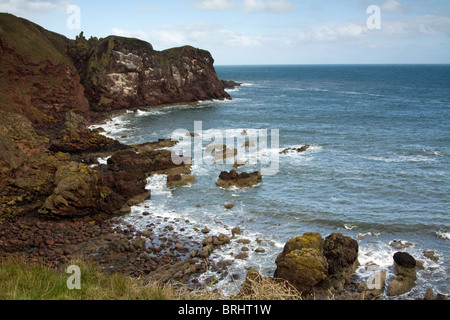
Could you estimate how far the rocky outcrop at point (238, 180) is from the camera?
26.0 m

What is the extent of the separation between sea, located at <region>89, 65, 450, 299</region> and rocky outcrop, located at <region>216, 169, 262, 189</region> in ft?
1.63

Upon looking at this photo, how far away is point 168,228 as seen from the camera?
19.5m

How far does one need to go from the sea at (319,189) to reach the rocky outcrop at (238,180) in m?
0.50

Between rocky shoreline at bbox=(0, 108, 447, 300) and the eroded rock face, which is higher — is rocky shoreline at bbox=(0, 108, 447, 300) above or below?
below

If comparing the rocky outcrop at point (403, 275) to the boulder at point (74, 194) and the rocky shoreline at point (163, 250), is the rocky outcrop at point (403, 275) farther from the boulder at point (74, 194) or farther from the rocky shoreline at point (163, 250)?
the boulder at point (74, 194)

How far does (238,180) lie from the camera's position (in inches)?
1038

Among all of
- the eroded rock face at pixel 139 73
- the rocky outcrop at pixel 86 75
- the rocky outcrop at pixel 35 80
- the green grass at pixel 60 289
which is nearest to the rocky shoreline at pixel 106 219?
the rocky outcrop at pixel 35 80

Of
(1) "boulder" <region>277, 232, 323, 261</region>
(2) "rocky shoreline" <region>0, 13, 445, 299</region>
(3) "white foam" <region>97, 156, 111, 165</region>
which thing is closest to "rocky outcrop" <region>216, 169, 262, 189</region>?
(2) "rocky shoreline" <region>0, 13, 445, 299</region>

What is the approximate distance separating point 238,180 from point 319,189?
5.83 metres

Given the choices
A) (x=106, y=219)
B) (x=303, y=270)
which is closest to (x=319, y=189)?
(x=303, y=270)

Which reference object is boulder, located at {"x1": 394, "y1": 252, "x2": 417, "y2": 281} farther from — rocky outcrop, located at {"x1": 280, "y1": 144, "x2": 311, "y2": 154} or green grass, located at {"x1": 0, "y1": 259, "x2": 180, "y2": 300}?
rocky outcrop, located at {"x1": 280, "y1": 144, "x2": 311, "y2": 154}

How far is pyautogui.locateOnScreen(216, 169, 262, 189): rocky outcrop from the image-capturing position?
26.0 meters
